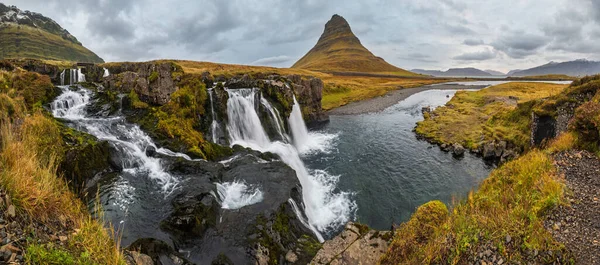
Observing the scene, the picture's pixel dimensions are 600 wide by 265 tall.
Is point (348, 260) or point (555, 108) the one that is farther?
point (555, 108)

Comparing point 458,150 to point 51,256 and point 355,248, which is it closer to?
point 355,248

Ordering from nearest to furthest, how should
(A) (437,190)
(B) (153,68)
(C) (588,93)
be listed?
1. (C) (588,93)
2. (A) (437,190)
3. (B) (153,68)

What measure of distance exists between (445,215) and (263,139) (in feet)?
77.7

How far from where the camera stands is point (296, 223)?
14133 millimetres

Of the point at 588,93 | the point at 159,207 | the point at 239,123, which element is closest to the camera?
the point at 159,207

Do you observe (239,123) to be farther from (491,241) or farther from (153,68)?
(491,241)

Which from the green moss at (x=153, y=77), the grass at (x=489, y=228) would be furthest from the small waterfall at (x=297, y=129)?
the grass at (x=489, y=228)

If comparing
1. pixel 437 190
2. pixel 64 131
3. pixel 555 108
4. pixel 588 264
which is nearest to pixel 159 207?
pixel 64 131

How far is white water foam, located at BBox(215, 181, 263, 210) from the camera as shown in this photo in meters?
14.7

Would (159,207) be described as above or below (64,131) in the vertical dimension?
below

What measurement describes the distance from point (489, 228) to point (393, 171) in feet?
63.7

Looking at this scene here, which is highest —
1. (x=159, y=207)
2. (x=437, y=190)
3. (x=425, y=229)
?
(x=425, y=229)

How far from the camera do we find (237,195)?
611 inches

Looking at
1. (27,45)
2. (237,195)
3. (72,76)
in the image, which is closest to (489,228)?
(237,195)
